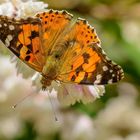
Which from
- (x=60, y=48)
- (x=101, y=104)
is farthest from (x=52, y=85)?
(x=101, y=104)

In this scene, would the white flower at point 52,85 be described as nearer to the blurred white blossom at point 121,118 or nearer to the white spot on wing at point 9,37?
the white spot on wing at point 9,37

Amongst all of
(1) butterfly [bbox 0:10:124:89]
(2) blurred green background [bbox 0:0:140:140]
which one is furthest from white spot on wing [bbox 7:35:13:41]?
(2) blurred green background [bbox 0:0:140:140]

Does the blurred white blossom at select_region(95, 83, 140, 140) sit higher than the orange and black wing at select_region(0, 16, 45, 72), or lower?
lower

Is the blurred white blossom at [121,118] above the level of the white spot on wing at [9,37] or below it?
below

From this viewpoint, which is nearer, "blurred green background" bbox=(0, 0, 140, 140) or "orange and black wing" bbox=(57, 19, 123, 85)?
"orange and black wing" bbox=(57, 19, 123, 85)

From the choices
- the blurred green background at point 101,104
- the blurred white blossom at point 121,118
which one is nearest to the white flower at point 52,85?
the blurred green background at point 101,104

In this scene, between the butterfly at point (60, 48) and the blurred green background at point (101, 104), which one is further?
the blurred green background at point (101, 104)

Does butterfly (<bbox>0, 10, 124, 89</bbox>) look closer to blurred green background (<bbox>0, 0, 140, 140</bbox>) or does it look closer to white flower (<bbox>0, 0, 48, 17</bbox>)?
white flower (<bbox>0, 0, 48, 17</bbox>)

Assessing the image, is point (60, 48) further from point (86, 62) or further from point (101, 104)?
point (101, 104)
